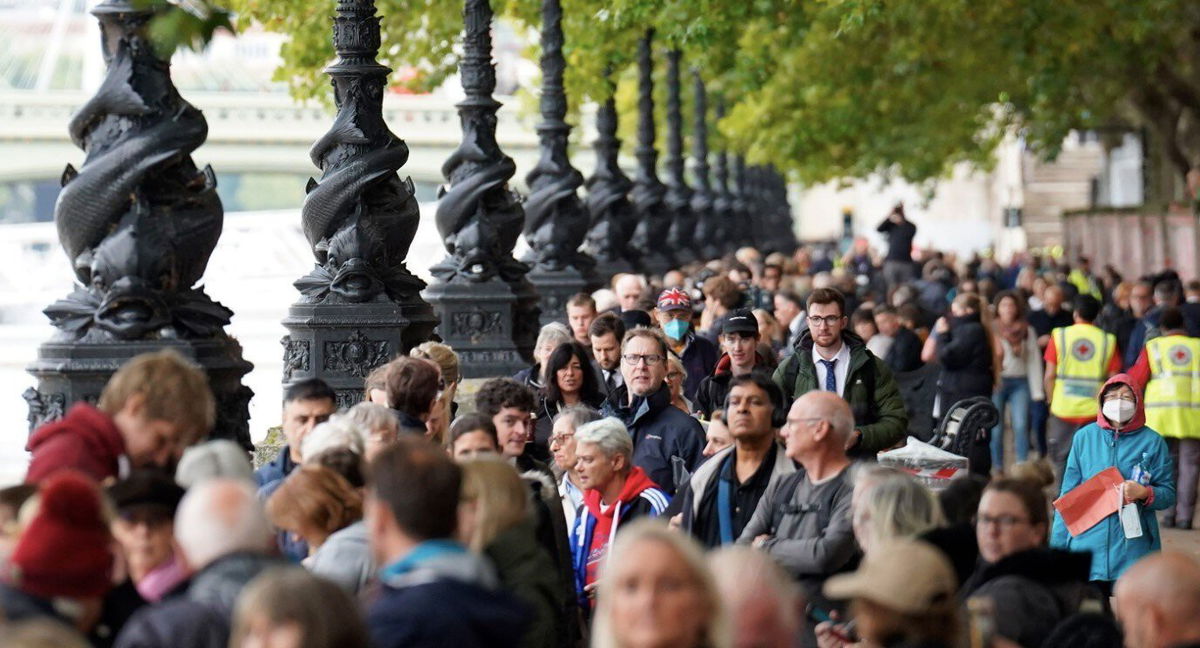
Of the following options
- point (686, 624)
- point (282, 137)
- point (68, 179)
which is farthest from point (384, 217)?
point (282, 137)

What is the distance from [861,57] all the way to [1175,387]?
17.7 m

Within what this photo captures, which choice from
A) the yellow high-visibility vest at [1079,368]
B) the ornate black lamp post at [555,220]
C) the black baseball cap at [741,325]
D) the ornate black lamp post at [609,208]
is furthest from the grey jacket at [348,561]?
the ornate black lamp post at [609,208]

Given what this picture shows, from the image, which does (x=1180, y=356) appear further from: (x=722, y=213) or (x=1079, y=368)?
(x=722, y=213)

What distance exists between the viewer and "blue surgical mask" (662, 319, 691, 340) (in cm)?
1584

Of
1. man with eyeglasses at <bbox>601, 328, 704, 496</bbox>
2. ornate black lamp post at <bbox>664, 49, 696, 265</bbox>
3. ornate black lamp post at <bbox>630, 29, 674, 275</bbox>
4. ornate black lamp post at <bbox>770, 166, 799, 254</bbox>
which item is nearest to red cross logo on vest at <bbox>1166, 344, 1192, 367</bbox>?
man with eyeglasses at <bbox>601, 328, 704, 496</bbox>

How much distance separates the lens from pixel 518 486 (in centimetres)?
767

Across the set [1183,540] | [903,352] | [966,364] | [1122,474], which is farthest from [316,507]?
[966,364]

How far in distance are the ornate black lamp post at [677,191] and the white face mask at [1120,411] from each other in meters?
24.3

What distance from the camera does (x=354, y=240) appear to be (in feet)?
47.8

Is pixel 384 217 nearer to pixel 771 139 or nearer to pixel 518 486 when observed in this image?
pixel 518 486

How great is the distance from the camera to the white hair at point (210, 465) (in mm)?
7383

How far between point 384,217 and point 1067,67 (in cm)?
2288

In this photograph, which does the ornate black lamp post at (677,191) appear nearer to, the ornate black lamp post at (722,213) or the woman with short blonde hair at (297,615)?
the ornate black lamp post at (722,213)

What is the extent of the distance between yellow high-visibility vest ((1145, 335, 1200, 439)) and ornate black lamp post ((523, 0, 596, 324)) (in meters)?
6.32
